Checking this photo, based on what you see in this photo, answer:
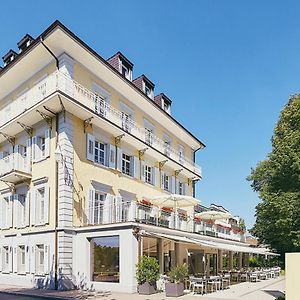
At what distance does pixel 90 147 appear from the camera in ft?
72.4

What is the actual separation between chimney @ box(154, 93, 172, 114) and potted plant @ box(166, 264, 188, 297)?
18.4m

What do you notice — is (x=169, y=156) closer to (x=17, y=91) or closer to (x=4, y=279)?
(x=17, y=91)

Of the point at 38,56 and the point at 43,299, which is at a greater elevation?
the point at 38,56

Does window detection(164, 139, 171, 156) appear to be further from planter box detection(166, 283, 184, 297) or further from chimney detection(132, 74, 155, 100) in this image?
planter box detection(166, 283, 184, 297)

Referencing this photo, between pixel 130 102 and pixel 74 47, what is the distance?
293 inches

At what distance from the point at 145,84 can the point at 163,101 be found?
3.71 metres

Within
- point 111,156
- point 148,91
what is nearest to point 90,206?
point 111,156

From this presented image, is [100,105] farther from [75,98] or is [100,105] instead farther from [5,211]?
[5,211]

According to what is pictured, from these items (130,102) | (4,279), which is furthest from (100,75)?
(4,279)

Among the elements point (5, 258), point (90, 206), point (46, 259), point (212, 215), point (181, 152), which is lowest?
point (5, 258)

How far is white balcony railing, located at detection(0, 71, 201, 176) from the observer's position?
2009cm

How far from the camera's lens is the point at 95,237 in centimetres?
1933

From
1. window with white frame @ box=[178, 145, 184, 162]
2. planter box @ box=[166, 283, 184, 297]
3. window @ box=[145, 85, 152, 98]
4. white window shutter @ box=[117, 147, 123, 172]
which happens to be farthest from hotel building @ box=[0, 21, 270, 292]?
window with white frame @ box=[178, 145, 184, 162]

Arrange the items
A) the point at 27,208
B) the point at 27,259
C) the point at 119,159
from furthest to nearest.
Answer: the point at 119,159 < the point at 27,208 < the point at 27,259
